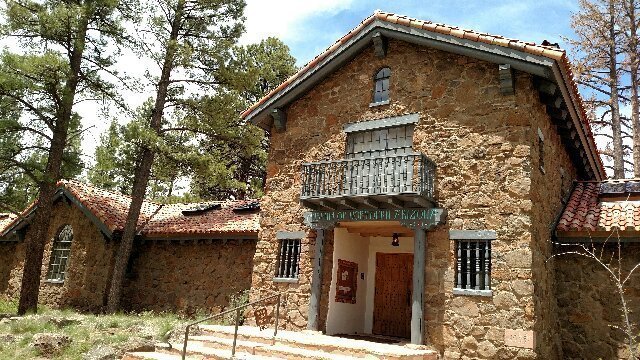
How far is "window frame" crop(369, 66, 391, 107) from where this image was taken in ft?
42.4

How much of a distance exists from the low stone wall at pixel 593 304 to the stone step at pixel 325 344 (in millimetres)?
3595

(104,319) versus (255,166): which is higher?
(255,166)

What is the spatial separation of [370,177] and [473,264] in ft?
10.3

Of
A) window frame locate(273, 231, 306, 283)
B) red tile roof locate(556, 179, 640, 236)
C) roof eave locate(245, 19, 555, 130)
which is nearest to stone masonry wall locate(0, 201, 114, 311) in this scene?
window frame locate(273, 231, 306, 283)

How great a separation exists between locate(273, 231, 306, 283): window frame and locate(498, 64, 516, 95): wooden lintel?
5.93 metres

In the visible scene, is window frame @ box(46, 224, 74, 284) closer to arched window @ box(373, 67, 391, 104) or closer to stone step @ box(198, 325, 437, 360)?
stone step @ box(198, 325, 437, 360)

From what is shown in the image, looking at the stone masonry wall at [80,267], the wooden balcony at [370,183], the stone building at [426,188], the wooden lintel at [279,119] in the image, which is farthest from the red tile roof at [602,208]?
the stone masonry wall at [80,267]

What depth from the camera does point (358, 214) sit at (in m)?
12.0

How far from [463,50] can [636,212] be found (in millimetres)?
5452

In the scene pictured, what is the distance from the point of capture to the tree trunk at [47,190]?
15820 mm

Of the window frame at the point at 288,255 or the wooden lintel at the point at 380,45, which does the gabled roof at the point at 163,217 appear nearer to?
the window frame at the point at 288,255

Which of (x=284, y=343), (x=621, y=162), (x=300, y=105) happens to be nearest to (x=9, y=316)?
(x=284, y=343)

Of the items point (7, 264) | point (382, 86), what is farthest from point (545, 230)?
point (7, 264)

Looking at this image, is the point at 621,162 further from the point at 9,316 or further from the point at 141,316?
the point at 9,316
